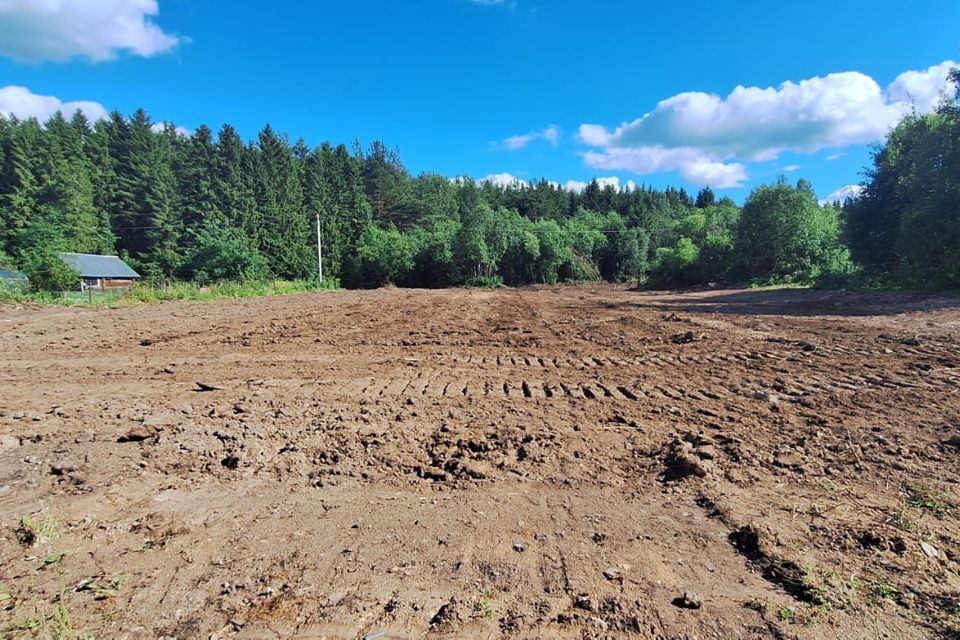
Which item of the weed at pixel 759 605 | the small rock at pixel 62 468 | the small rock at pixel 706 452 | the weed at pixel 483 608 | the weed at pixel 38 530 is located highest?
the small rock at pixel 62 468

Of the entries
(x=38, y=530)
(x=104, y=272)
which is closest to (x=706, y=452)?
(x=38, y=530)

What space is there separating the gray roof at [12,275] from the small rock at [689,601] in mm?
31191

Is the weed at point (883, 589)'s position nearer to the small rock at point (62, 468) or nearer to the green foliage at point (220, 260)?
the small rock at point (62, 468)

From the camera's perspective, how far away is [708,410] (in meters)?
5.16

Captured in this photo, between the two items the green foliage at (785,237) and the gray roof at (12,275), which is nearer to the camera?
the gray roof at (12,275)

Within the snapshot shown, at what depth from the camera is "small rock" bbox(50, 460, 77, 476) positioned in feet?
12.3

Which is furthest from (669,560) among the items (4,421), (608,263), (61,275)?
(608,263)

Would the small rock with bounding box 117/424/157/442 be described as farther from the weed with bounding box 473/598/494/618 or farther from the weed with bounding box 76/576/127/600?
the weed with bounding box 473/598/494/618

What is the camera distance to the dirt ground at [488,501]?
7.30 ft

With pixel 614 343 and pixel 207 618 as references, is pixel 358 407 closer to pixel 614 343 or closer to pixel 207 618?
pixel 207 618

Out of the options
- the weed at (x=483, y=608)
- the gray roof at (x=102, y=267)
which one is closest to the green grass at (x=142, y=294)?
the gray roof at (x=102, y=267)

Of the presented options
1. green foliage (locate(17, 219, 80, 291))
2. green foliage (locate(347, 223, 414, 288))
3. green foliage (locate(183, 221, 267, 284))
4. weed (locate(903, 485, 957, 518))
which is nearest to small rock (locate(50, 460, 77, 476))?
weed (locate(903, 485, 957, 518))

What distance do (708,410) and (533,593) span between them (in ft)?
12.2

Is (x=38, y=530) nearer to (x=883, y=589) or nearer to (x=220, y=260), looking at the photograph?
(x=883, y=589)
